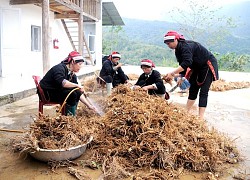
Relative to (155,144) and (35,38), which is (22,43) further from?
(155,144)

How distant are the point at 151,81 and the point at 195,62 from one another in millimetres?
746

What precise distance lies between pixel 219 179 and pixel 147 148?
0.62 meters

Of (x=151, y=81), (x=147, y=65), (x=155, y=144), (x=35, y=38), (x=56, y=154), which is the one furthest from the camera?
(x=35, y=38)

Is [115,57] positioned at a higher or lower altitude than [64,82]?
higher

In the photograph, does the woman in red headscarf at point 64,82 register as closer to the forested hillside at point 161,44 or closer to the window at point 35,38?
the window at point 35,38

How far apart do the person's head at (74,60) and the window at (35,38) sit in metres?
5.73

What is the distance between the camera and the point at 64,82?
2869 millimetres

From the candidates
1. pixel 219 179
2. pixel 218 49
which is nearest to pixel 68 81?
pixel 219 179

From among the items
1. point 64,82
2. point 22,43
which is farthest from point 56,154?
point 22,43

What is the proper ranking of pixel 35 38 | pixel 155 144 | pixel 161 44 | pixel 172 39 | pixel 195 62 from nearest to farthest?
pixel 155 144 < pixel 172 39 < pixel 195 62 < pixel 35 38 < pixel 161 44

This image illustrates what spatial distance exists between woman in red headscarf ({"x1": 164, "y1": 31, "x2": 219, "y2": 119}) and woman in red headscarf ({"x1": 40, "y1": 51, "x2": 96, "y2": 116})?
110 cm

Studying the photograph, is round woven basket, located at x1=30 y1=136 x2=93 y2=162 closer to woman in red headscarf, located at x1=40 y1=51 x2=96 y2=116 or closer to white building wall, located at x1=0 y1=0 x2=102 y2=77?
woman in red headscarf, located at x1=40 y1=51 x2=96 y2=116

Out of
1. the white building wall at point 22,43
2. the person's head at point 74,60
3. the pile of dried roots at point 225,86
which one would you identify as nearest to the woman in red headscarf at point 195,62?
the person's head at point 74,60

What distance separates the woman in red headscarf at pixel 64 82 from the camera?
2.88 meters
